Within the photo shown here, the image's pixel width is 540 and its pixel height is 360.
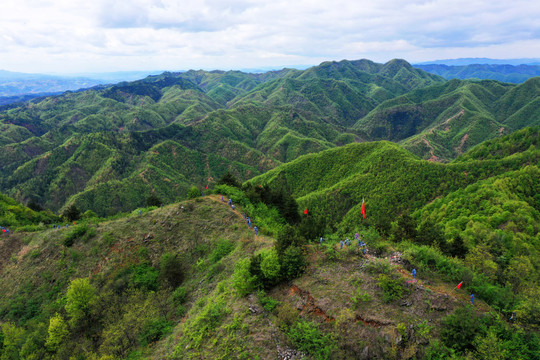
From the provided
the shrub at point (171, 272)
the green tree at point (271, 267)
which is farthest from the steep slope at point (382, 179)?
the shrub at point (171, 272)

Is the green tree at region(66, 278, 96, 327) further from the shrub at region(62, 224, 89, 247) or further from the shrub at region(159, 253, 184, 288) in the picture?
the shrub at region(62, 224, 89, 247)

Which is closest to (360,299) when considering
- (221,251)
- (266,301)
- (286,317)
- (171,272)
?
(286,317)

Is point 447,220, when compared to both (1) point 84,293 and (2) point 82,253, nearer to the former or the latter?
(1) point 84,293

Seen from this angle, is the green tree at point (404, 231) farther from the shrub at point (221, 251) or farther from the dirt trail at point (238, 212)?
the shrub at point (221, 251)

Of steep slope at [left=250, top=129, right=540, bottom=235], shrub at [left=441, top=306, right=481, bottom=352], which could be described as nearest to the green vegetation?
shrub at [left=441, top=306, right=481, bottom=352]

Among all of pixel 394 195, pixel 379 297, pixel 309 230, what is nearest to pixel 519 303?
pixel 379 297

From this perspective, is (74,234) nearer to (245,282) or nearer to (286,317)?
(245,282)

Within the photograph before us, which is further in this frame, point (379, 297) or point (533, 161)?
point (533, 161)
